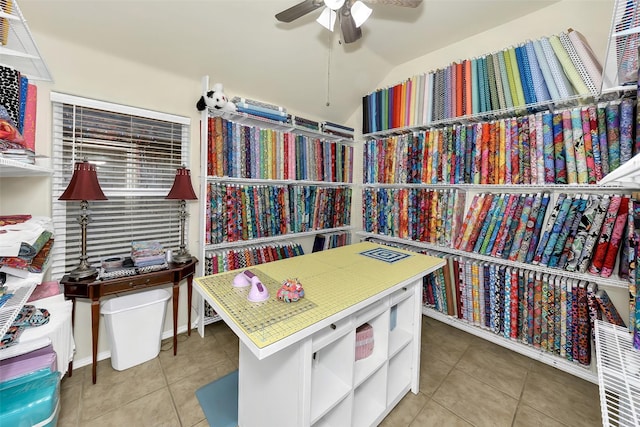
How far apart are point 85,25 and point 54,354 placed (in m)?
1.95

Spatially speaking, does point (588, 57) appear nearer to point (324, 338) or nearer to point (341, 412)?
point (324, 338)

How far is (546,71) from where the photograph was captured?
73.0 inches

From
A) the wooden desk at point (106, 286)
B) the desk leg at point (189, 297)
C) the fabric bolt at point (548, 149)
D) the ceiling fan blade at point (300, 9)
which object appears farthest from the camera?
the desk leg at point (189, 297)

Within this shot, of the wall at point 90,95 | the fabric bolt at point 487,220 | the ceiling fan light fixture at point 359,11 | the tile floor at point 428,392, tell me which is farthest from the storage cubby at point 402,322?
the wall at point 90,95

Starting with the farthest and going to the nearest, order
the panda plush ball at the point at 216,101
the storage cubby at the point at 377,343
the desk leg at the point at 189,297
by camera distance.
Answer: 1. the desk leg at the point at 189,297
2. the panda plush ball at the point at 216,101
3. the storage cubby at the point at 377,343

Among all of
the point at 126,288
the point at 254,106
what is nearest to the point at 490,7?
the point at 254,106

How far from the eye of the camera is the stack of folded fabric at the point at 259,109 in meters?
2.28

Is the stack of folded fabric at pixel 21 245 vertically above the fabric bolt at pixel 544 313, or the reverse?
the stack of folded fabric at pixel 21 245

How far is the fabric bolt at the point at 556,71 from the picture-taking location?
1775 mm

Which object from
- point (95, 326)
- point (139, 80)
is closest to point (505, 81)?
point (139, 80)

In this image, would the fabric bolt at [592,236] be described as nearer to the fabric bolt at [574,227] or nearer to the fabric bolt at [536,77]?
the fabric bolt at [574,227]

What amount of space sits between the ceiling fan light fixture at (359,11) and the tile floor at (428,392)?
7.85ft

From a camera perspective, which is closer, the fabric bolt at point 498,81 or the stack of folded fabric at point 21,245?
the stack of folded fabric at point 21,245

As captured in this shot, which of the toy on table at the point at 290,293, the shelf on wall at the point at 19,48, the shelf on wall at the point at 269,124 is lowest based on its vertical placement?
the toy on table at the point at 290,293
